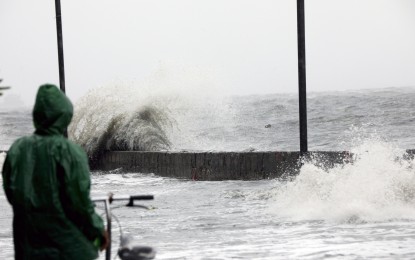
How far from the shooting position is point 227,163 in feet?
62.1

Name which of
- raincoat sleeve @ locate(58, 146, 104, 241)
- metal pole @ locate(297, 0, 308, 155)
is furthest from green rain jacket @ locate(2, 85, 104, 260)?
metal pole @ locate(297, 0, 308, 155)

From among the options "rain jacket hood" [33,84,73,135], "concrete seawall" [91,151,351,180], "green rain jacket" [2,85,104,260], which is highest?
"rain jacket hood" [33,84,73,135]

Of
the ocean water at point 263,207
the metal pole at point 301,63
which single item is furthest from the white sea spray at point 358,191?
the metal pole at point 301,63

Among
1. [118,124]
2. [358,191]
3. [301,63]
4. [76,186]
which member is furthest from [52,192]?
[118,124]

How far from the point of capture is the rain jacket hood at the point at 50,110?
4.42m

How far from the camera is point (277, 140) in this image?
36.7 metres

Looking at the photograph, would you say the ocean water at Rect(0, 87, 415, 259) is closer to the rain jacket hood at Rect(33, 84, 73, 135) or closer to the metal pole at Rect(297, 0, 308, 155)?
the metal pole at Rect(297, 0, 308, 155)

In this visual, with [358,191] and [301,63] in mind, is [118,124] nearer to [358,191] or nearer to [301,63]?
[301,63]

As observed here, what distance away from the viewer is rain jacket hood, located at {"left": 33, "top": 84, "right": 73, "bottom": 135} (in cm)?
442

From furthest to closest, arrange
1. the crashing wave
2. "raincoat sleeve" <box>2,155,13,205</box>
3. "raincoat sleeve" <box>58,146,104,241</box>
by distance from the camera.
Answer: the crashing wave
"raincoat sleeve" <box>2,155,13,205</box>
"raincoat sleeve" <box>58,146,104,241</box>

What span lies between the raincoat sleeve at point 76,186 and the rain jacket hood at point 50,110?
0.15 m

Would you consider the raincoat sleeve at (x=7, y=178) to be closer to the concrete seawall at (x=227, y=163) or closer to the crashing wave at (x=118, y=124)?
the concrete seawall at (x=227, y=163)

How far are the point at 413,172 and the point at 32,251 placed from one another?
9.94 m

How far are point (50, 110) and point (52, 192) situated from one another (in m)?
0.35
